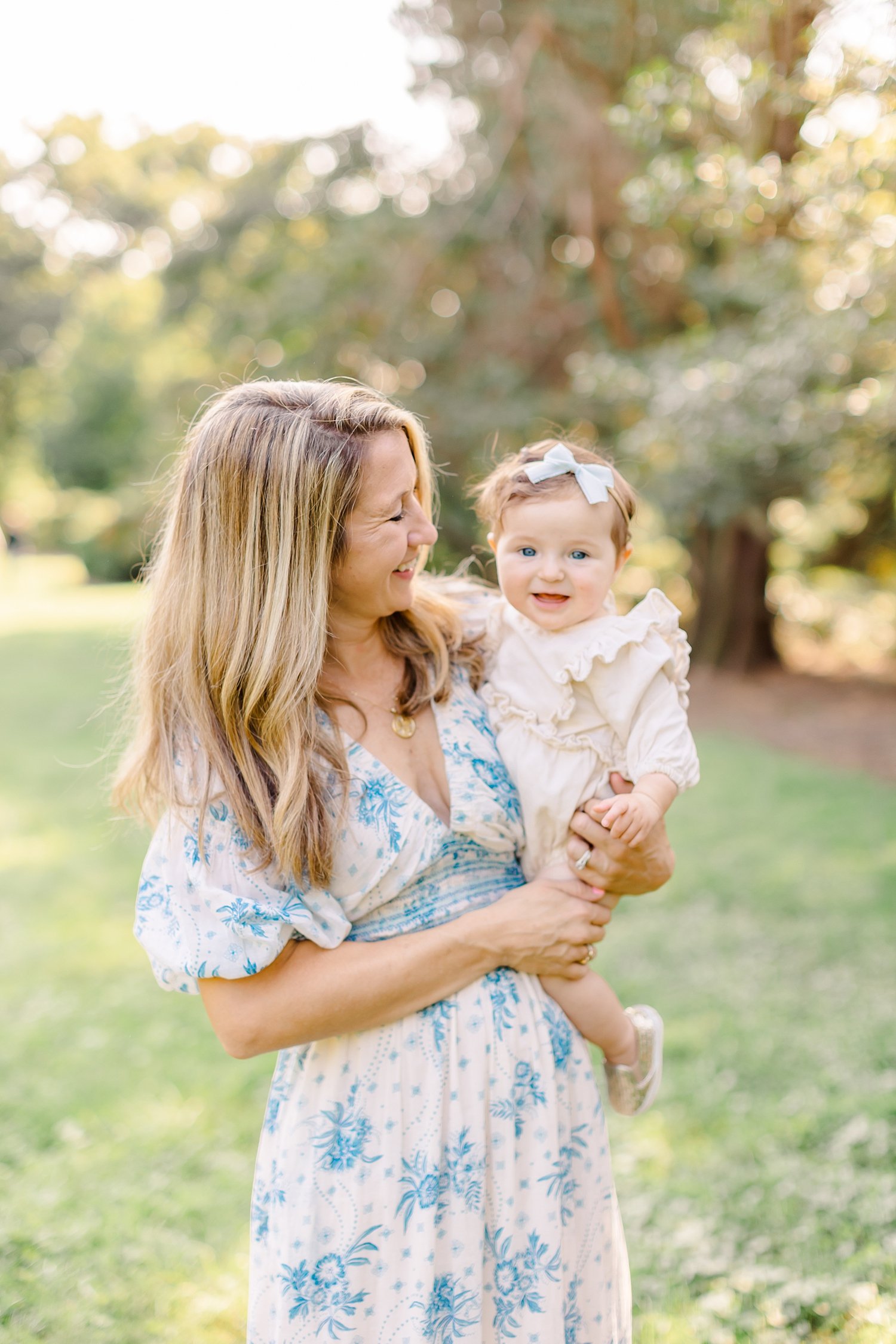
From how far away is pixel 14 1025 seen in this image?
4.66 meters

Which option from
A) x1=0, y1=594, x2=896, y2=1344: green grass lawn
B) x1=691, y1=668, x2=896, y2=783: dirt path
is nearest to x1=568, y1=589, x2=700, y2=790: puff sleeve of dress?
x1=0, y1=594, x2=896, y2=1344: green grass lawn

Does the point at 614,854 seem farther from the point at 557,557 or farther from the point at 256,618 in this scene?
the point at 256,618

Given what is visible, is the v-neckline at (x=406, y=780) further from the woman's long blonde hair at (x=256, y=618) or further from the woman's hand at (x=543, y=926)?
the woman's hand at (x=543, y=926)

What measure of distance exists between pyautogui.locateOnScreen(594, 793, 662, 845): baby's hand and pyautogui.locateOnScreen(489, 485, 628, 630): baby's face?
35 centimetres

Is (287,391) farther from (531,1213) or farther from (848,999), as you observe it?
(848,999)

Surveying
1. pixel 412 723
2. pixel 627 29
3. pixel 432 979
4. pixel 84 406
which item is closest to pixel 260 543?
pixel 412 723

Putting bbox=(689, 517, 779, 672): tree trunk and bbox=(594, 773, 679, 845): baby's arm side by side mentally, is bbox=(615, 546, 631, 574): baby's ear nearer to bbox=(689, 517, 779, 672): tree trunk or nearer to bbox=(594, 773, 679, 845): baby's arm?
bbox=(594, 773, 679, 845): baby's arm

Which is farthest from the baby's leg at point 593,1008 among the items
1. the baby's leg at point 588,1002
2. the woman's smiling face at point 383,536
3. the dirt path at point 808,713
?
the dirt path at point 808,713

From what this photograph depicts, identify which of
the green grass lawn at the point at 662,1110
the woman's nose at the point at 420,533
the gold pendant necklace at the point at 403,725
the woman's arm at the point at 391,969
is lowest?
the green grass lawn at the point at 662,1110

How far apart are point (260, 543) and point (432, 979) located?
0.73 meters

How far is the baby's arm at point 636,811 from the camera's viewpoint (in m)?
1.75

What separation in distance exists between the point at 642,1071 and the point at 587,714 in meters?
0.75

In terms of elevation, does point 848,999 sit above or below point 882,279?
below

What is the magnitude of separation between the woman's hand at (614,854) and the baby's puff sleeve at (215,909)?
46cm
